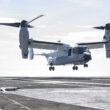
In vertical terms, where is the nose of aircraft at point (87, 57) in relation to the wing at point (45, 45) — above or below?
below

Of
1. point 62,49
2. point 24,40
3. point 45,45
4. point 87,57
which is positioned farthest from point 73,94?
point 45,45

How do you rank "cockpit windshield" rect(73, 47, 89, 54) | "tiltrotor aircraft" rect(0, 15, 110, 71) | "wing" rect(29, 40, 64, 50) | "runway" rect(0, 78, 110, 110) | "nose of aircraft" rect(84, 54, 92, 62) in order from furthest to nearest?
"wing" rect(29, 40, 64, 50) < "cockpit windshield" rect(73, 47, 89, 54) < "nose of aircraft" rect(84, 54, 92, 62) < "tiltrotor aircraft" rect(0, 15, 110, 71) < "runway" rect(0, 78, 110, 110)

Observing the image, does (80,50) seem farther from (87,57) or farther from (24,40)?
(24,40)

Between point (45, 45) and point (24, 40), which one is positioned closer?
point (24, 40)

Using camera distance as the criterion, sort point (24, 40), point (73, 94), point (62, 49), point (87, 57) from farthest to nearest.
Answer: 1. point (62, 49)
2. point (87, 57)
3. point (24, 40)
4. point (73, 94)

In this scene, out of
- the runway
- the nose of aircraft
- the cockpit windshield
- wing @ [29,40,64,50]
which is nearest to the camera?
the runway

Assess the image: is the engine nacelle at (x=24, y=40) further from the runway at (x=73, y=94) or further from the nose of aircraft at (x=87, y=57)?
the runway at (x=73, y=94)

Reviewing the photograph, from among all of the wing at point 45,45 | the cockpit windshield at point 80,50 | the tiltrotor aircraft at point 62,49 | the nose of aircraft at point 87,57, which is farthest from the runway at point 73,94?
the wing at point 45,45

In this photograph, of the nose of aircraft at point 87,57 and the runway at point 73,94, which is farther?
the nose of aircraft at point 87,57

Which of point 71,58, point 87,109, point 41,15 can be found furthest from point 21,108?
point 71,58

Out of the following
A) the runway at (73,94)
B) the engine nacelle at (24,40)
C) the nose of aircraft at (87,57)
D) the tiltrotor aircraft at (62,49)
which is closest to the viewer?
the runway at (73,94)

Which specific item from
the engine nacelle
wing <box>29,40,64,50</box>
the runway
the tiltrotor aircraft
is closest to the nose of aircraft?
the tiltrotor aircraft

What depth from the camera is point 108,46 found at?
69.1 m

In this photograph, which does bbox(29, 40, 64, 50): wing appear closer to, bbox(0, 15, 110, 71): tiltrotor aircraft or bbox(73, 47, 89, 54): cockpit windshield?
bbox(0, 15, 110, 71): tiltrotor aircraft
